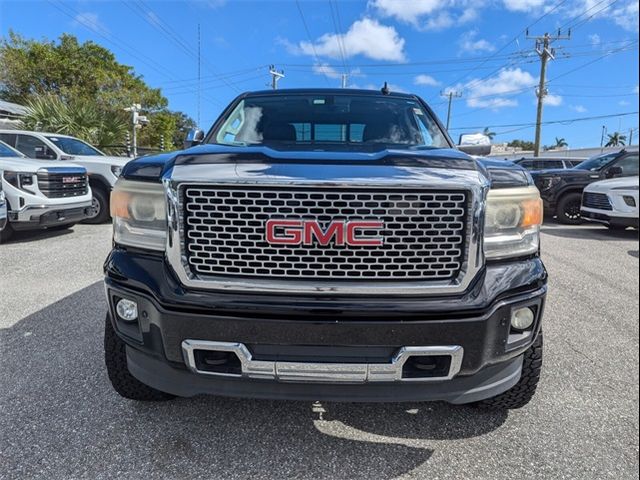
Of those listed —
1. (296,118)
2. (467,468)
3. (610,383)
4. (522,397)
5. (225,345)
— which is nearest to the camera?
(225,345)

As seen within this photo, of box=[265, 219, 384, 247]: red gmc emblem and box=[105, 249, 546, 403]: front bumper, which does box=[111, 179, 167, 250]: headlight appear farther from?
box=[265, 219, 384, 247]: red gmc emblem

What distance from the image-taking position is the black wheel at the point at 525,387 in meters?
2.20

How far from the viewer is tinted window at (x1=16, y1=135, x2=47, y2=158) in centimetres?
845

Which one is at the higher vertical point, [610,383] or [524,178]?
[524,178]

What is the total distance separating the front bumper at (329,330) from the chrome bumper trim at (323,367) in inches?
0.5

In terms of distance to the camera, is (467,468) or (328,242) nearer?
(328,242)

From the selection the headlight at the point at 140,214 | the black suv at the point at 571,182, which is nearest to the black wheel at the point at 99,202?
the headlight at the point at 140,214

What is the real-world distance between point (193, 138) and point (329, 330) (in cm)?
216

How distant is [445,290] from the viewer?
70.2 inches

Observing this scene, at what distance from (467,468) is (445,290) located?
0.87 m

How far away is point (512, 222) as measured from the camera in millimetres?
1968

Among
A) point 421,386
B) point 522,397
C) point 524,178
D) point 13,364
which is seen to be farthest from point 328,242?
point 13,364

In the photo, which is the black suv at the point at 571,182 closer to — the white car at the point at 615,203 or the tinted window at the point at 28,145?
the white car at the point at 615,203

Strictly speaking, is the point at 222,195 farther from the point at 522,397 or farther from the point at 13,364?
the point at 13,364
